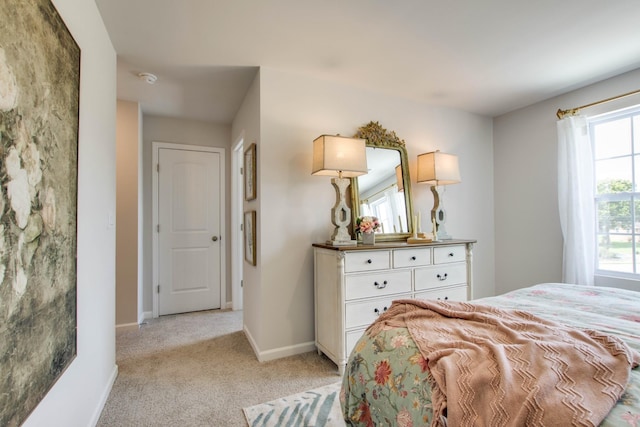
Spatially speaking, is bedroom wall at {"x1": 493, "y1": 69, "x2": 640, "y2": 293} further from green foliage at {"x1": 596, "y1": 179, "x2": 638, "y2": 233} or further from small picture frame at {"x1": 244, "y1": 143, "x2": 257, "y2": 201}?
small picture frame at {"x1": 244, "y1": 143, "x2": 257, "y2": 201}

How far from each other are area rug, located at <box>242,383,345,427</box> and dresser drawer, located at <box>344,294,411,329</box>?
474 mm

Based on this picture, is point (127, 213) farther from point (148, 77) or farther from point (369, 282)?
point (369, 282)

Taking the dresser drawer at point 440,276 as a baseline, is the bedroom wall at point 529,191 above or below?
above

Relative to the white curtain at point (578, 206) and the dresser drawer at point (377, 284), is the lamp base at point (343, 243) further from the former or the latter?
the white curtain at point (578, 206)

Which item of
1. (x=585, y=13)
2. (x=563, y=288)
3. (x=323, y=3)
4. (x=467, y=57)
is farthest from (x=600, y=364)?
(x=467, y=57)

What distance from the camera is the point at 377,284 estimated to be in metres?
2.32

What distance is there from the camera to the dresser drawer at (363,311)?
2209 mm

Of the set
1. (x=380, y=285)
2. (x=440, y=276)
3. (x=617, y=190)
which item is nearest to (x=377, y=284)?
(x=380, y=285)

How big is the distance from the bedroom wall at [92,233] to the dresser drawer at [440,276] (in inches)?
87.5

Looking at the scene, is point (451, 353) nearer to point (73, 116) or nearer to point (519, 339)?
point (519, 339)

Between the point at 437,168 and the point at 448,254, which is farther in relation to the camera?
the point at 437,168

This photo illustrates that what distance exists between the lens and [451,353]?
0.93 metres

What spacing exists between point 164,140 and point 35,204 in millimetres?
2989

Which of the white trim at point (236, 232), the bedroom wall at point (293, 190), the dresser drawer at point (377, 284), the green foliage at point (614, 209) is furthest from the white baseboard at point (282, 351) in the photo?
the green foliage at point (614, 209)
